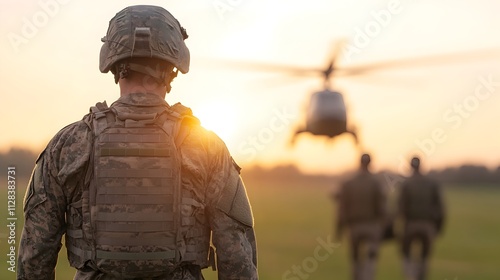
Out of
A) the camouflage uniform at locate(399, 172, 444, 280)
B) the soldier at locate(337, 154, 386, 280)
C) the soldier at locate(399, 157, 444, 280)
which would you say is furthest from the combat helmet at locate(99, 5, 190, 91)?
the camouflage uniform at locate(399, 172, 444, 280)

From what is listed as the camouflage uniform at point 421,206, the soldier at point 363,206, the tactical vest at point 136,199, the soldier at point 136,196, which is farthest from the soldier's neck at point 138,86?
the camouflage uniform at point 421,206

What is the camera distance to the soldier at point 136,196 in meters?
2.78

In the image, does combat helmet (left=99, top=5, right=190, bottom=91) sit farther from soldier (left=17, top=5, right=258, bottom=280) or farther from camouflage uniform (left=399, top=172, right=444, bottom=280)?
camouflage uniform (left=399, top=172, right=444, bottom=280)

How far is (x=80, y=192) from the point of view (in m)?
2.81

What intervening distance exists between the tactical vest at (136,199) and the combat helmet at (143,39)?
262mm

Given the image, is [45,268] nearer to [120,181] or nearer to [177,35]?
[120,181]

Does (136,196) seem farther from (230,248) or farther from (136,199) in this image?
(230,248)

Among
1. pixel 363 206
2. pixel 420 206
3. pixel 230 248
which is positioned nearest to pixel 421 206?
pixel 420 206

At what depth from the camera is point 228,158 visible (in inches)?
113

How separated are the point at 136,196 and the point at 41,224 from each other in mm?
394

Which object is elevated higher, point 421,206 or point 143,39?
point 143,39

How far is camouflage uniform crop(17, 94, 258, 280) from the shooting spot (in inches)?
110

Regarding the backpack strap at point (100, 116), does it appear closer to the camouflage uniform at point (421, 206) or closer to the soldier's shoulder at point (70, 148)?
the soldier's shoulder at point (70, 148)

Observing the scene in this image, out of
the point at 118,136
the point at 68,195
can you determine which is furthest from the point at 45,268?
the point at 118,136
